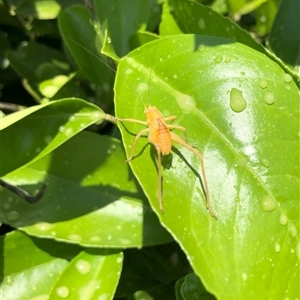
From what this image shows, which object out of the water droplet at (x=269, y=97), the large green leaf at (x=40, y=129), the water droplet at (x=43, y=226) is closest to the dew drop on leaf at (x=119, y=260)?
the water droplet at (x=43, y=226)

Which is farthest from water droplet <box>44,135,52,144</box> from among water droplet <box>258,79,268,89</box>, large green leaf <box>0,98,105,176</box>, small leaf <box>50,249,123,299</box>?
water droplet <box>258,79,268,89</box>

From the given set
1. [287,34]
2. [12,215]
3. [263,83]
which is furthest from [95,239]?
[287,34]

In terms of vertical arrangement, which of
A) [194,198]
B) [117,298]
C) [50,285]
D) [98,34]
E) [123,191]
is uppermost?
[98,34]

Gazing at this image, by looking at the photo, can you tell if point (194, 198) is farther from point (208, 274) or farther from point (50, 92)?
point (50, 92)

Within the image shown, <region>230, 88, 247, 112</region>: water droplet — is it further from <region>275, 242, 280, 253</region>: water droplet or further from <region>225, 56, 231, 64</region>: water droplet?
<region>275, 242, 280, 253</region>: water droplet

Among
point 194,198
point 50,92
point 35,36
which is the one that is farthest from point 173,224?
point 35,36

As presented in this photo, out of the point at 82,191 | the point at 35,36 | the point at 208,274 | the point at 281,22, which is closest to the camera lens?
the point at 208,274

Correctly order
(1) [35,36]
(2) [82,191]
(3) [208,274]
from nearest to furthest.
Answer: (3) [208,274] → (2) [82,191] → (1) [35,36]
